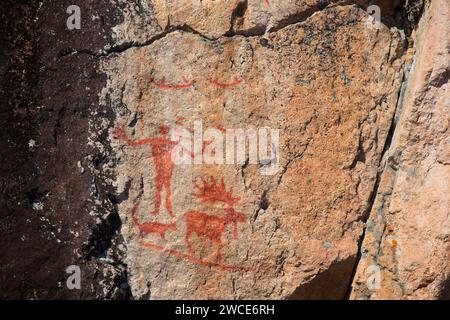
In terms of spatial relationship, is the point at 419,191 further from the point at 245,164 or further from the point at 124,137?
the point at 124,137

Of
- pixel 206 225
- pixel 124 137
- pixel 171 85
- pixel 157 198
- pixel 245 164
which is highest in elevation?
pixel 171 85

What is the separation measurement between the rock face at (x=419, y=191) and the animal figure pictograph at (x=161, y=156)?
0.93 m

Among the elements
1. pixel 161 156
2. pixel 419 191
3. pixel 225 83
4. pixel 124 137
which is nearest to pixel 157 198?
pixel 161 156

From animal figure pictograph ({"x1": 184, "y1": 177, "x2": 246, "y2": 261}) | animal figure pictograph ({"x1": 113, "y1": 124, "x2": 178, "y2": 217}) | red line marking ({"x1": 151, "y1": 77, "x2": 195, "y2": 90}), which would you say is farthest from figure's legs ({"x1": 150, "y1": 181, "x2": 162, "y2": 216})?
red line marking ({"x1": 151, "y1": 77, "x2": 195, "y2": 90})

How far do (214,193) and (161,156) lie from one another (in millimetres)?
283

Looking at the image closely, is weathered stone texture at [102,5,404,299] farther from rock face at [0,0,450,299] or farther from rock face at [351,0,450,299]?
rock face at [351,0,450,299]

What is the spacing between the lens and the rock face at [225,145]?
2576 mm

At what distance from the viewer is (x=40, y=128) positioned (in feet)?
8.37

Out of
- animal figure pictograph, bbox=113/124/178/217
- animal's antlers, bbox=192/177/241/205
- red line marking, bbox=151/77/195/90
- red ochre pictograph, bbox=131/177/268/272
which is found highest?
red line marking, bbox=151/77/195/90

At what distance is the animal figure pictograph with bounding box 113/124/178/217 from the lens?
8.57ft

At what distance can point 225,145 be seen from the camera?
8.63ft

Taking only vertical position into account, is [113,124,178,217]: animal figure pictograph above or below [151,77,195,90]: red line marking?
below

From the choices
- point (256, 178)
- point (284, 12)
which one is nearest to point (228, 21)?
point (284, 12)

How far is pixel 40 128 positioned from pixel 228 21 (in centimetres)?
93
